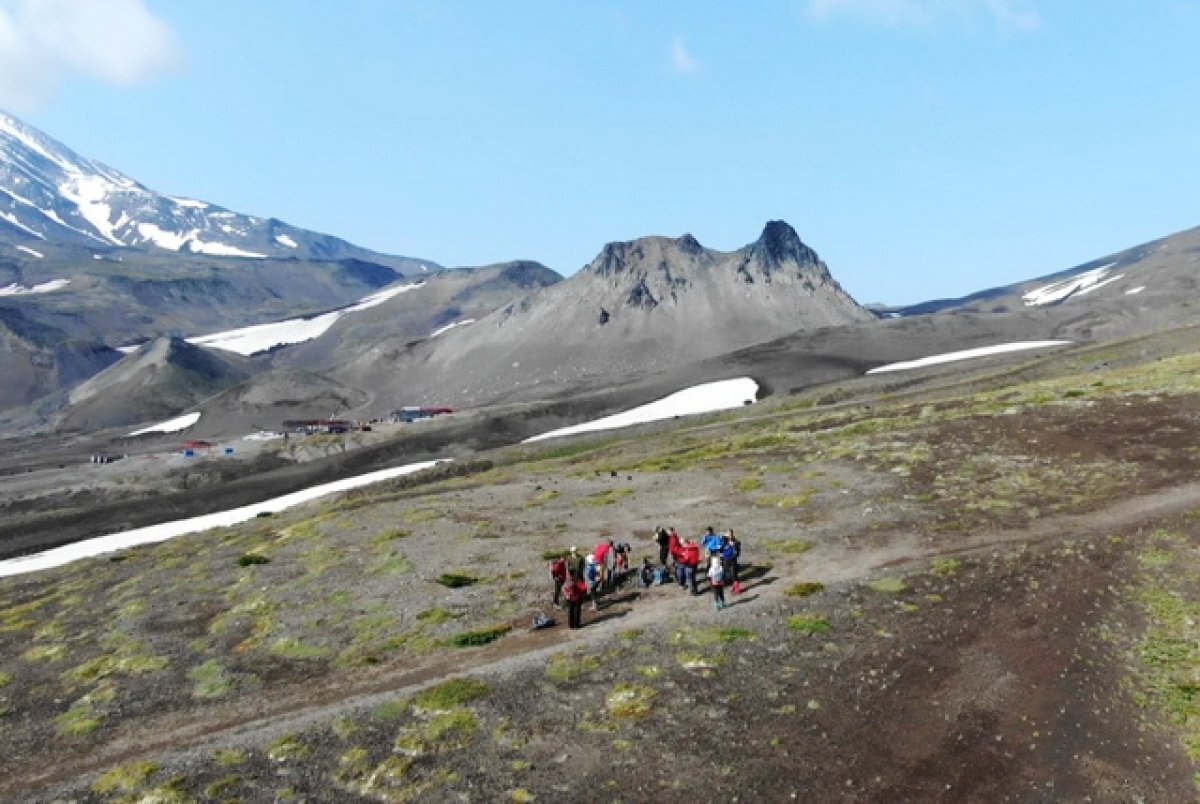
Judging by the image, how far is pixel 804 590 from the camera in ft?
104

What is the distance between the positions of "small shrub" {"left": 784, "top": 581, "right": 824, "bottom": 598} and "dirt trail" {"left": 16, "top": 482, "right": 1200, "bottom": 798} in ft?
2.38

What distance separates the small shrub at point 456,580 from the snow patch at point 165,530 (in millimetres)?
50277

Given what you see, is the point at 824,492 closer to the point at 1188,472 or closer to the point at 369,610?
the point at 1188,472

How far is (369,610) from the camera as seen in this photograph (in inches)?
1471

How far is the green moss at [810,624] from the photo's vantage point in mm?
27906

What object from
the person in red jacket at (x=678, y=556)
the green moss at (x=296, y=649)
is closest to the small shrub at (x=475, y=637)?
the green moss at (x=296, y=649)

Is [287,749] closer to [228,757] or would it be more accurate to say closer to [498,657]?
[228,757]

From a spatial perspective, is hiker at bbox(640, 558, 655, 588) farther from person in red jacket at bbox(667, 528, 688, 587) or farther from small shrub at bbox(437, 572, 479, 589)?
small shrub at bbox(437, 572, 479, 589)

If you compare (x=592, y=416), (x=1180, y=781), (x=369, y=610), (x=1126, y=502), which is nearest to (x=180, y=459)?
(x=592, y=416)

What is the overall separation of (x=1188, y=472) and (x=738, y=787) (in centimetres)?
3827

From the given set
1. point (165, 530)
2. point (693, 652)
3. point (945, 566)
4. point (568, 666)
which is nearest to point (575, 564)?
point (568, 666)

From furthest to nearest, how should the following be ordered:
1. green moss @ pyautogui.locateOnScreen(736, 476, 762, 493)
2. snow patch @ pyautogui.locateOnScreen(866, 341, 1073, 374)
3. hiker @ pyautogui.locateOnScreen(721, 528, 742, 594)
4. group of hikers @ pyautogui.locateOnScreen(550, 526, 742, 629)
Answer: snow patch @ pyautogui.locateOnScreen(866, 341, 1073, 374)
green moss @ pyautogui.locateOnScreen(736, 476, 762, 493)
hiker @ pyautogui.locateOnScreen(721, 528, 742, 594)
group of hikers @ pyautogui.locateOnScreen(550, 526, 742, 629)

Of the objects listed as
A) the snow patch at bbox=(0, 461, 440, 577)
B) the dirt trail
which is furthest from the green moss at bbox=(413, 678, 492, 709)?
the snow patch at bbox=(0, 461, 440, 577)

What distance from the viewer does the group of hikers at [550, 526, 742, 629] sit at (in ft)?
105
